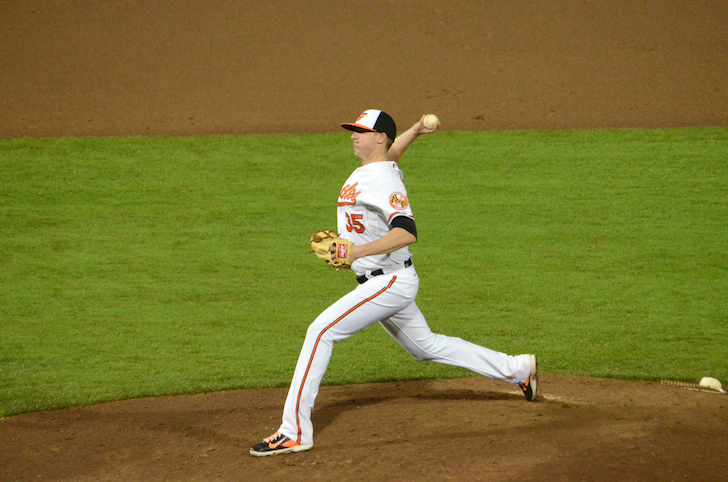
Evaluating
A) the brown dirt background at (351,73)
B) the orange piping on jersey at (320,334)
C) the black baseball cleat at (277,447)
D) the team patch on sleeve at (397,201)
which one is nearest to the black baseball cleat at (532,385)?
the brown dirt background at (351,73)

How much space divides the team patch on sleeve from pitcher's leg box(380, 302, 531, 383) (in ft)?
1.95

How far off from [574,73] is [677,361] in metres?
7.93

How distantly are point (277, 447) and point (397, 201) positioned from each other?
4.23ft

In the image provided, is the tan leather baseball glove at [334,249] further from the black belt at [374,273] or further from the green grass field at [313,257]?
the green grass field at [313,257]

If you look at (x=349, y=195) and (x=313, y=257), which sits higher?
(x=349, y=195)

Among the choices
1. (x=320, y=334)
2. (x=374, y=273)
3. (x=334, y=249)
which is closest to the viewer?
(x=334, y=249)

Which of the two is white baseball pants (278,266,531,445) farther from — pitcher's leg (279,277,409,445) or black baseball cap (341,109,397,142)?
black baseball cap (341,109,397,142)

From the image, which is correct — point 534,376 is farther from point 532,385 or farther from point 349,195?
point 349,195

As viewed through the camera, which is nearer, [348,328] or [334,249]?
[334,249]

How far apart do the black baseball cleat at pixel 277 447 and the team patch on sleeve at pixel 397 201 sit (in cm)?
121

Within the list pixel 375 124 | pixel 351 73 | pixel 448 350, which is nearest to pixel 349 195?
pixel 375 124

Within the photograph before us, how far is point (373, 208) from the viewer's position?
11.8 feet

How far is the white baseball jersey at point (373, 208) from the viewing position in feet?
11.6

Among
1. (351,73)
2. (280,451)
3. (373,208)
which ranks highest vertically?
(351,73)
